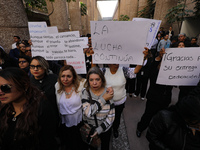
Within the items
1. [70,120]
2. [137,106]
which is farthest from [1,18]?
[137,106]

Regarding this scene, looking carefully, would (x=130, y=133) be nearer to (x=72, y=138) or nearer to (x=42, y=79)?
(x=72, y=138)

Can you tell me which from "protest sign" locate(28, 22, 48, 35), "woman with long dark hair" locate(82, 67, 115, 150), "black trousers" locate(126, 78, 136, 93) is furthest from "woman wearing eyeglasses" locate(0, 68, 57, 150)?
"black trousers" locate(126, 78, 136, 93)

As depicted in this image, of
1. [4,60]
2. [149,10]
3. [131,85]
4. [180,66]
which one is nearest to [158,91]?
[180,66]

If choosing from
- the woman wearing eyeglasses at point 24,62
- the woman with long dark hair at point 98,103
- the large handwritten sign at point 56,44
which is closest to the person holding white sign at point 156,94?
the woman with long dark hair at point 98,103

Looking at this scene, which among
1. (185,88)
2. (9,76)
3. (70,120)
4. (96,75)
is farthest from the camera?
(185,88)

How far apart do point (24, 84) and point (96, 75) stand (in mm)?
825

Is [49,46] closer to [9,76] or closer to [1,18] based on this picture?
[9,76]

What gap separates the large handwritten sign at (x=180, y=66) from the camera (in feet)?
4.60

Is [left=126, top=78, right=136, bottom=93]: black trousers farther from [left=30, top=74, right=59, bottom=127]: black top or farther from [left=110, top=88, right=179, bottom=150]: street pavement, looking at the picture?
[left=30, top=74, right=59, bottom=127]: black top

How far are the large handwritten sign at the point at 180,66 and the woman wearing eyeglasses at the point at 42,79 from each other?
183 cm

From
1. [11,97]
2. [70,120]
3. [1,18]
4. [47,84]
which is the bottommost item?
[70,120]

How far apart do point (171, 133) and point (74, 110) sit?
1356mm

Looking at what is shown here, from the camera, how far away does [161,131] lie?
3.58 ft

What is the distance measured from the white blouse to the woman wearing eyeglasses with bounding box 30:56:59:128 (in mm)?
196
